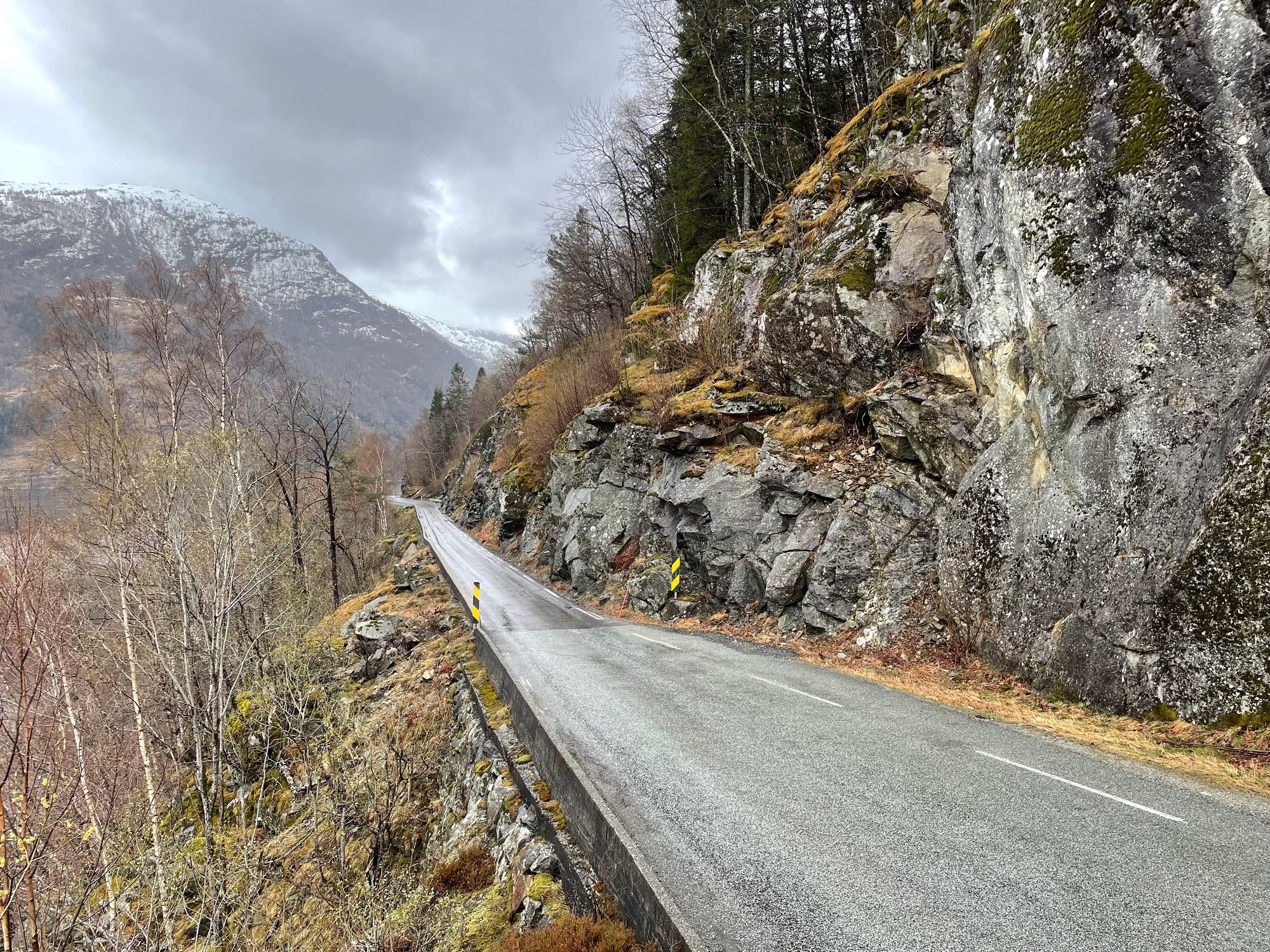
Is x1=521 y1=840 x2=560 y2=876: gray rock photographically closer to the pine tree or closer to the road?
the road

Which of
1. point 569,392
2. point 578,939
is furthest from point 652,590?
point 569,392

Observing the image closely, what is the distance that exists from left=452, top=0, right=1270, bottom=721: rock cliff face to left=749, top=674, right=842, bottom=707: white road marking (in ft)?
8.97

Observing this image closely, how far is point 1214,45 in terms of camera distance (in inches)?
285

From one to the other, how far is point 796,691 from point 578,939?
18.7ft

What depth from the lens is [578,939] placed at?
151 inches

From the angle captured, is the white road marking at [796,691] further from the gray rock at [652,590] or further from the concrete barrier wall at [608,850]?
the gray rock at [652,590]

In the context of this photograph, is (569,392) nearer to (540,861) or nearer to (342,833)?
(342,833)

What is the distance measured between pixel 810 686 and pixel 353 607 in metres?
15.4

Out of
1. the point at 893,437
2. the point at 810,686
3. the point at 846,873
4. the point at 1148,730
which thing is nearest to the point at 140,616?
the point at 810,686

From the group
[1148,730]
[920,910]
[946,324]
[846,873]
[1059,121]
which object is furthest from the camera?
[946,324]

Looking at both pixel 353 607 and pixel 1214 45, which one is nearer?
pixel 1214 45

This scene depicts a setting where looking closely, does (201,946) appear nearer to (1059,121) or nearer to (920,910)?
(920,910)

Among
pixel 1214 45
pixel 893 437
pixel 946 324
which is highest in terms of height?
pixel 1214 45

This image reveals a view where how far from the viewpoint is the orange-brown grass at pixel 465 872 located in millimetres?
6043
